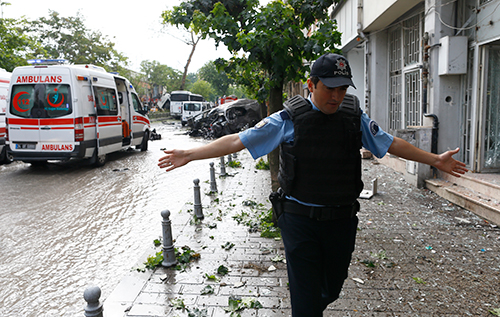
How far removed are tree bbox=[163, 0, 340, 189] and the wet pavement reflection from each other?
2.56 meters

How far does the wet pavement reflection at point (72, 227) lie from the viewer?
13.5 ft

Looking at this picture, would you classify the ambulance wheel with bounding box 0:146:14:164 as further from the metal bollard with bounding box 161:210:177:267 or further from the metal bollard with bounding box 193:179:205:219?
→ the metal bollard with bounding box 161:210:177:267

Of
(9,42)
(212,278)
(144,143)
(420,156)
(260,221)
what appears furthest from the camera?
(9,42)

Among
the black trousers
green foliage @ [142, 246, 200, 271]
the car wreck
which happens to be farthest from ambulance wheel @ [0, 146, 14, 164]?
the black trousers

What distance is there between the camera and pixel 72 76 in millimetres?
10242

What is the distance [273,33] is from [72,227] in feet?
14.1

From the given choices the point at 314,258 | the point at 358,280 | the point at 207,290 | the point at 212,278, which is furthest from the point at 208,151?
the point at 358,280

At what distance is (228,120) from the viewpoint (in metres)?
21.4

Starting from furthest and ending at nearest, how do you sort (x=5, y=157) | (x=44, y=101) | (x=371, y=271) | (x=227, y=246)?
1. (x=5, y=157)
2. (x=44, y=101)
3. (x=227, y=246)
4. (x=371, y=271)

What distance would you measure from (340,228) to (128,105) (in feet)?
41.2

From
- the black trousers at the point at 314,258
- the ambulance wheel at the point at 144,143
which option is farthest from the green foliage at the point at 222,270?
the ambulance wheel at the point at 144,143

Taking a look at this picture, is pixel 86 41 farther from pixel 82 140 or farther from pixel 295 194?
pixel 295 194

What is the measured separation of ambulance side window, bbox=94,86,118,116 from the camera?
11264mm

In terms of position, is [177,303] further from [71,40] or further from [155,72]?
[155,72]
